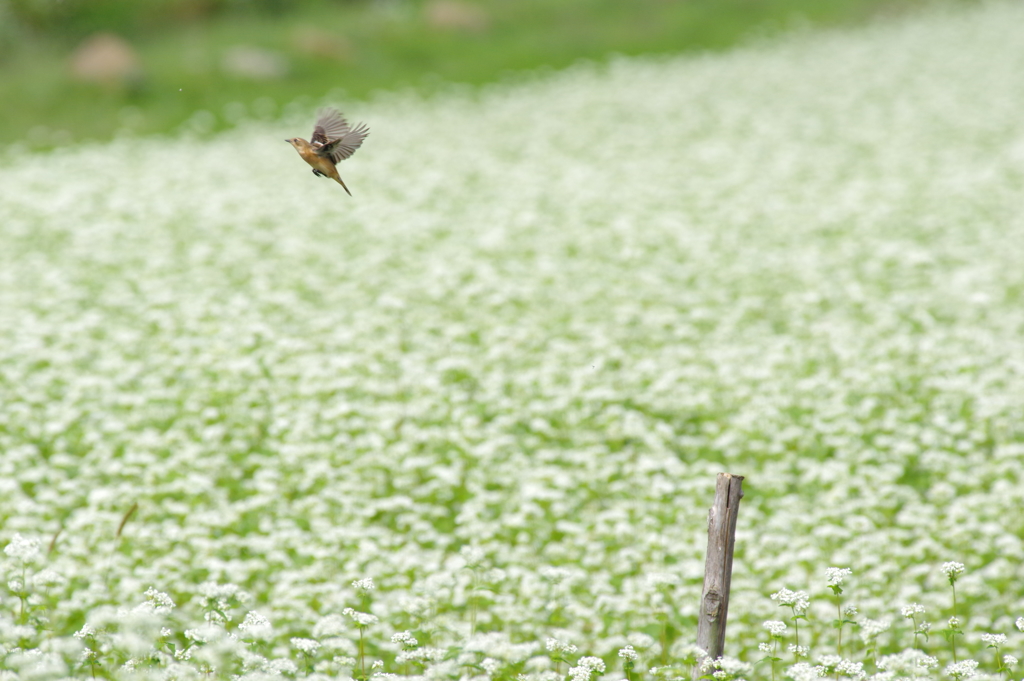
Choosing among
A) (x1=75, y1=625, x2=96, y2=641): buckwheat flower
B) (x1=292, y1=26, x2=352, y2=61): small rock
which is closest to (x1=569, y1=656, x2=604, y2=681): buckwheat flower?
(x1=75, y1=625, x2=96, y2=641): buckwheat flower

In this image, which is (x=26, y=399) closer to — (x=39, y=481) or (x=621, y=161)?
(x=39, y=481)

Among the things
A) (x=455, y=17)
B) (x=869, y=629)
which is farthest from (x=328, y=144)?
(x=455, y=17)

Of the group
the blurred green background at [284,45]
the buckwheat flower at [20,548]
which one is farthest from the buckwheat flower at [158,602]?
the blurred green background at [284,45]

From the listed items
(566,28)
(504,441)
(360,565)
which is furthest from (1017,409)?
(566,28)

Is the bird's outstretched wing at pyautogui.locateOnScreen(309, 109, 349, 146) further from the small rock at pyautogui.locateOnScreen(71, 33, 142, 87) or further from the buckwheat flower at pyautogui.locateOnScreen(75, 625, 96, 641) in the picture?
the small rock at pyautogui.locateOnScreen(71, 33, 142, 87)

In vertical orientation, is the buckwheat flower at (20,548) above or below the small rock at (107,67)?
below

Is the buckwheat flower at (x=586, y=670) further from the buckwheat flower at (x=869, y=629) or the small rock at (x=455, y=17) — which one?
the small rock at (x=455, y=17)
